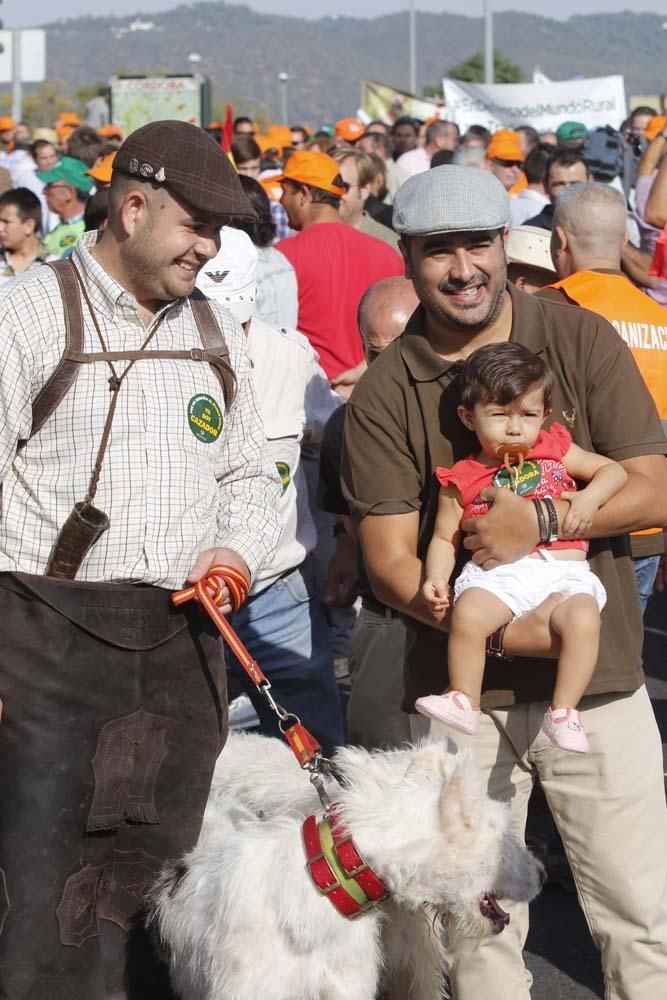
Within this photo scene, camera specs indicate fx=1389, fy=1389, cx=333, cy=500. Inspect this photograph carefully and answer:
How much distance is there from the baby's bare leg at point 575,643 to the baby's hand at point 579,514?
0.17 m

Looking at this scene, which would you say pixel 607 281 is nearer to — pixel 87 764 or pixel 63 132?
pixel 87 764

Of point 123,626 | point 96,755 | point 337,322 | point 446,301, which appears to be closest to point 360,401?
point 446,301

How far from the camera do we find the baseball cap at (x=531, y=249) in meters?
6.89

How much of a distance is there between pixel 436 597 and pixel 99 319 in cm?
115

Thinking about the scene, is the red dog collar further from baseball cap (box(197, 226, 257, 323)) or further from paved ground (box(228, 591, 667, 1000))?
baseball cap (box(197, 226, 257, 323))

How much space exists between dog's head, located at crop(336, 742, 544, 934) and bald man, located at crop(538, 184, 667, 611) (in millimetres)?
2373

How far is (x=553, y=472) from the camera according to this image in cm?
370

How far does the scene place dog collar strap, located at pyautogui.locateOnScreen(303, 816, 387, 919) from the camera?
133 inches

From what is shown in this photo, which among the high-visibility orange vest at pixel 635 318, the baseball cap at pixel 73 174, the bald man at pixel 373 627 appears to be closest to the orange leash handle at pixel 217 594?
the bald man at pixel 373 627

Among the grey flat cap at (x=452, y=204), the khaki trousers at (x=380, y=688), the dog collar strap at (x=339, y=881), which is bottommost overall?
the khaki trousers at (x=380, y=688)

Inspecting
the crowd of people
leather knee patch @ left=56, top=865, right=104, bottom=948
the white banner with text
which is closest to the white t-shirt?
the crowd of people

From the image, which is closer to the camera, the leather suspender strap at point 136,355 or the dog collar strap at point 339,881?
the dog collar strap at point 339,881

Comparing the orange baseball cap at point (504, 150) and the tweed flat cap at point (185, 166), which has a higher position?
the tweed flat cap at point (185, 166)

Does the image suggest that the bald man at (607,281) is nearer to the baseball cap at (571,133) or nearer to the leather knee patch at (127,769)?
the leather knee patch at (127,769)
